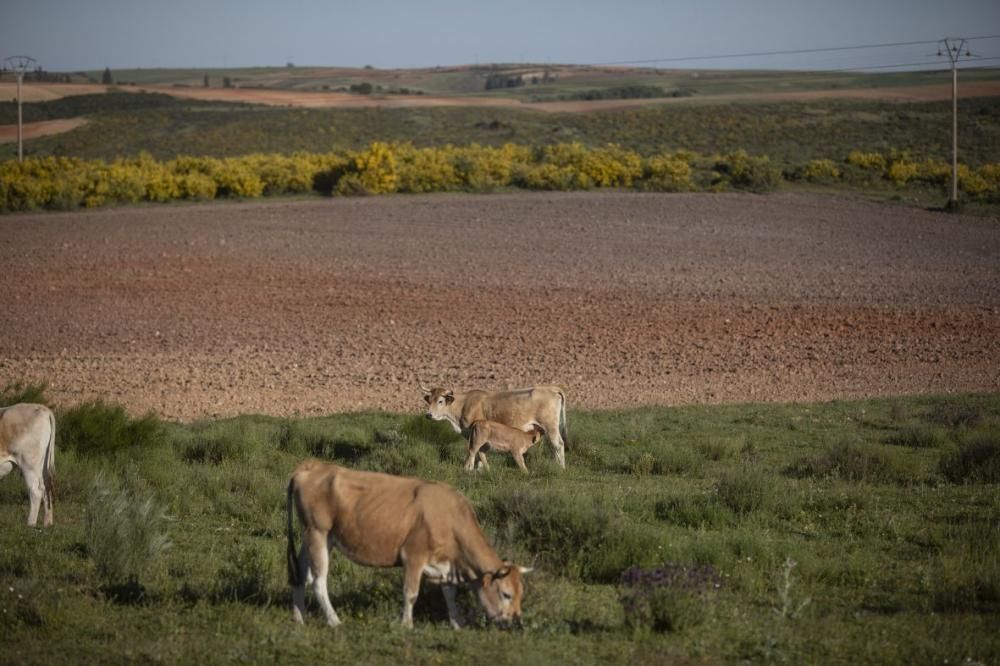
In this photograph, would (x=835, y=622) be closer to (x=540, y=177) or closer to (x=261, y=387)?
(x=261, y=387)

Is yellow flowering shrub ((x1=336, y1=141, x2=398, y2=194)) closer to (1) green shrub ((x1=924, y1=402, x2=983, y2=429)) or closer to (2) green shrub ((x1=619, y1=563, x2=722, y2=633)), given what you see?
(1) green shrub ((x1=924, y1=402, x2=983, y2=429))

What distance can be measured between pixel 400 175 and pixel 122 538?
1801 inches

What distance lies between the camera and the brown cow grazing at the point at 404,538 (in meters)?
8.45

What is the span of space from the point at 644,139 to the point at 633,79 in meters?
109

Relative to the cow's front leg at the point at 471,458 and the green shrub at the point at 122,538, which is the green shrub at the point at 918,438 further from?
the green shrub at the point at 122,538

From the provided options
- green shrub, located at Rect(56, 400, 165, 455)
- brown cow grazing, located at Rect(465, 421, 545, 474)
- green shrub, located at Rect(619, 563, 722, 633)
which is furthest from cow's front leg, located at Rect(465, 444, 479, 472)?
green shrub, located at Rect(619, 563, 722, 633)

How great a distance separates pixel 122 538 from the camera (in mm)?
9797

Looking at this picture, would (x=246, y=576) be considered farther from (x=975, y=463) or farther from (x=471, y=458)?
(x=975, y=463)

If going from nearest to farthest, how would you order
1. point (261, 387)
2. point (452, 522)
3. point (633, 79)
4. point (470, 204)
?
point (452, 522), point (261, 387), point (470, 204), point (633, 79)

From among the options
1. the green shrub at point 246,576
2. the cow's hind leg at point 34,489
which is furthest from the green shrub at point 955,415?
the cow's hind leg at point 34,489

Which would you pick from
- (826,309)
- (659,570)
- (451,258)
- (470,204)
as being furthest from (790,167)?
(659,570)

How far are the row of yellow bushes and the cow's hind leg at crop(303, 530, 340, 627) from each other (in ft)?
142

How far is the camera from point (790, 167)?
60031 millimetres

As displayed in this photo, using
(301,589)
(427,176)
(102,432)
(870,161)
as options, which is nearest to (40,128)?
(427,176)
